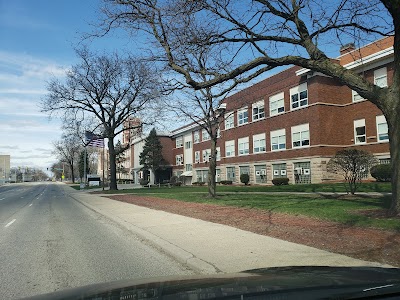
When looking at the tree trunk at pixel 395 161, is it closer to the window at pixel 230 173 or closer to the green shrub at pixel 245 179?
the green shrub at pixel 245 179

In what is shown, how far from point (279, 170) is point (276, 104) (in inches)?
273

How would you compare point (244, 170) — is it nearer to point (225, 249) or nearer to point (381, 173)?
point (381, 173)

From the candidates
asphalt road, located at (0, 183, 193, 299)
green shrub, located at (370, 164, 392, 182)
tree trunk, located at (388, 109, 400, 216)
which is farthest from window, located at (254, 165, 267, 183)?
tree trunk, located at (388, 109, 400, 216)

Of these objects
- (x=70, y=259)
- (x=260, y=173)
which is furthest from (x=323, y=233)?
(x=260, y=173)

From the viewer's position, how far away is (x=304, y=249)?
289 inches

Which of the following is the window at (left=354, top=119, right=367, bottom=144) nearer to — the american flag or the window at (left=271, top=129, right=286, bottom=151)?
the window at (left=271, top=129, right=286, bottom=151)

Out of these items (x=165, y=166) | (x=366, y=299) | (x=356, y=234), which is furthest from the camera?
(x=165, y=166)

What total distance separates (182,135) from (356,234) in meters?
57.9

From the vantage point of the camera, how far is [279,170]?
37531 millimetres

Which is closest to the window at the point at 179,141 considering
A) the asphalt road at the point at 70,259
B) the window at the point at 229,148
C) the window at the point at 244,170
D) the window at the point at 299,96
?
the window at the point at 229,148

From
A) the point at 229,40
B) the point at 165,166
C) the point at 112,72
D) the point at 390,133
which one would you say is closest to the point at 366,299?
the point at 390,133

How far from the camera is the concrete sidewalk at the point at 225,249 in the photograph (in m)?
6.39

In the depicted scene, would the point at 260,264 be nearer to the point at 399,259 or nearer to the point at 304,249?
the point at 304,249

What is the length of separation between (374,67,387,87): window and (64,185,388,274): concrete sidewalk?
76.6 feet
